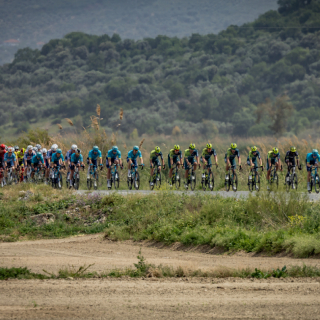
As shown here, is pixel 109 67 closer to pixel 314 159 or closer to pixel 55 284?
pixel 314 159

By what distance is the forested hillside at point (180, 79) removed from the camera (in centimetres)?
8881

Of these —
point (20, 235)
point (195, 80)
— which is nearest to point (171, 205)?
point (20, 235)

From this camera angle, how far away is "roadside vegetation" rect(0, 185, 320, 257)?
14062mm

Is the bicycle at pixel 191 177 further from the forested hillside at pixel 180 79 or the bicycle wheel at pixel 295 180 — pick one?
the forested hillside at pixel 180 79

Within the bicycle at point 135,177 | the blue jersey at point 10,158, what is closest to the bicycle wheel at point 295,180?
the bicycle at point 135,177

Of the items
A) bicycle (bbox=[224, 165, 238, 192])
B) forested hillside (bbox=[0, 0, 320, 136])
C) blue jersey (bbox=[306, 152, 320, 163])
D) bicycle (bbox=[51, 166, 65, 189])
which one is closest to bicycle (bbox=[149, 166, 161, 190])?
bicycle (bbox=[224, 165, 238, 192])

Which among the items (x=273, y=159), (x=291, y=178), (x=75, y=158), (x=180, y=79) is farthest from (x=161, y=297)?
(x=180, y=79)

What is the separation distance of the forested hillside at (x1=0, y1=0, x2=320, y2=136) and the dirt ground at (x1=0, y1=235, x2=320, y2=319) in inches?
2489

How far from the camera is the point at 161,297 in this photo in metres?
8.94

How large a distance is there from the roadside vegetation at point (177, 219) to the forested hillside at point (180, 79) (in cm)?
5513

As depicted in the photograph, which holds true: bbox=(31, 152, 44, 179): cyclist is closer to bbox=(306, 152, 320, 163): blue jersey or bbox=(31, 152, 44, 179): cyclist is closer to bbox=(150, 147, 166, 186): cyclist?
bbox=(150, 147, 166, 186): cyclist

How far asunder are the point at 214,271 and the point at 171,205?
724 cm

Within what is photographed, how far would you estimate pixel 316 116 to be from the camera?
85.3m

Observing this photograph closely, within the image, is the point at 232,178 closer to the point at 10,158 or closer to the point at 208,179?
the point at 208,179
